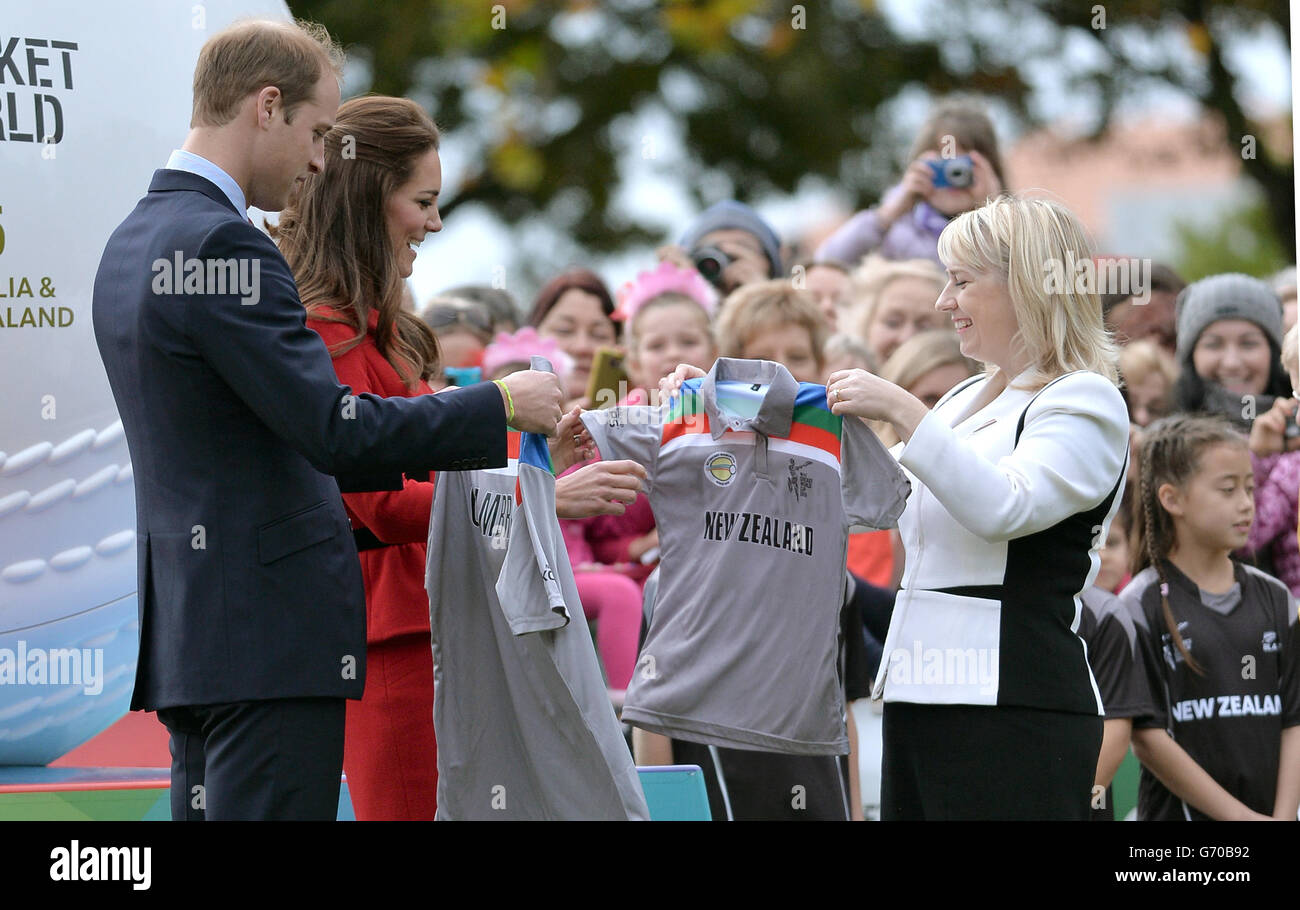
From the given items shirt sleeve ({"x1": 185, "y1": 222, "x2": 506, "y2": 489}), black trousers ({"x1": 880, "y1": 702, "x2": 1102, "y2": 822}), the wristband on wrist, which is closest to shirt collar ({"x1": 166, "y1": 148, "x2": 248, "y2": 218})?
shirt sleeve ({"x1": 185, "y1": 222, "x2": 506, "y2": 489})

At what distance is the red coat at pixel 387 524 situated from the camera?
2.89m

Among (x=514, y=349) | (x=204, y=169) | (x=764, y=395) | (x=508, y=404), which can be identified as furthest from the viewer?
(x=514, y=349)

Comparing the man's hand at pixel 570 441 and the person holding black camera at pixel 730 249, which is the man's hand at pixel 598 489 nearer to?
the man's hand at pixel 570 441

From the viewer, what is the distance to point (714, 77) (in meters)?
10.2

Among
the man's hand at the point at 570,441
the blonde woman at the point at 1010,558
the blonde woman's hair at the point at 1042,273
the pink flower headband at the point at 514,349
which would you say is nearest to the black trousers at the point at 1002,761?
the blonde woman at the point at 1010,558

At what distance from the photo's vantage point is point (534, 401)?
8.83ft

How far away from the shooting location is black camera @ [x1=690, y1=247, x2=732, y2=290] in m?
5.67

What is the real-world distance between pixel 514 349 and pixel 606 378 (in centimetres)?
36

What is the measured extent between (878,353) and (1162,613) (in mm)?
1677

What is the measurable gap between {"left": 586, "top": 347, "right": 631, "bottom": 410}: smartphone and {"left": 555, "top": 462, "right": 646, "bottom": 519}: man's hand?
1699 mm

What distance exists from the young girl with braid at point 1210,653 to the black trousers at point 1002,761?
1.23 metres

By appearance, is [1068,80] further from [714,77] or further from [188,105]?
[188,105]

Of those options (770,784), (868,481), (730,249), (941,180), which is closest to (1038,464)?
(868,481)

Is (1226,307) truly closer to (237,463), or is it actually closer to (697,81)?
(237,463)
